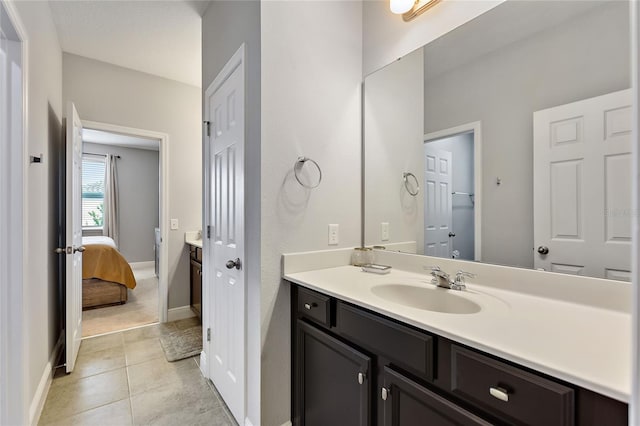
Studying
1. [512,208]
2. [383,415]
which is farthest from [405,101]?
[383,415]

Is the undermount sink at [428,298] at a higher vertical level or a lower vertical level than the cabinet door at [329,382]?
higher

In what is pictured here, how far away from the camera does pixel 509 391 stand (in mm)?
682

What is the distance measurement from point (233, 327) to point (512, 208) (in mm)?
1551

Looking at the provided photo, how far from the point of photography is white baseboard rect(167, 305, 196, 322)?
316 cm

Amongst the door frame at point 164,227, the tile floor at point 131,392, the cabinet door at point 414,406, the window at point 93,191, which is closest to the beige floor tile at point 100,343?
the tile floor at point 131,392

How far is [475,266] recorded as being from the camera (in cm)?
130

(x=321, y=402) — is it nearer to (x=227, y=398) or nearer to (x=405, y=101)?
(x=227, y=398)

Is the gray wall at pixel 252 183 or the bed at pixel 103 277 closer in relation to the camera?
the gray wall at pixel 252 183

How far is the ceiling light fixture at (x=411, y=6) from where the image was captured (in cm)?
146

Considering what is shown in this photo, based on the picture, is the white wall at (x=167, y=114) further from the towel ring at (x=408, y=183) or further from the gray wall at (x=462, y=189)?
the gray wall at (x=462, y=189)

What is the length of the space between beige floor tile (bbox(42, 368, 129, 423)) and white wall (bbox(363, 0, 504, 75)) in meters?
2.63

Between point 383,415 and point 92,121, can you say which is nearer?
point 383,415

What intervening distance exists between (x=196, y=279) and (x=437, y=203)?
2546 mm

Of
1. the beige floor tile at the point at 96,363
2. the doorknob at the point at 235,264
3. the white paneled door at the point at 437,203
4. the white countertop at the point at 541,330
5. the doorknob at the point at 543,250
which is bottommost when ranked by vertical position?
the beige floor tile at the point at 96,363
